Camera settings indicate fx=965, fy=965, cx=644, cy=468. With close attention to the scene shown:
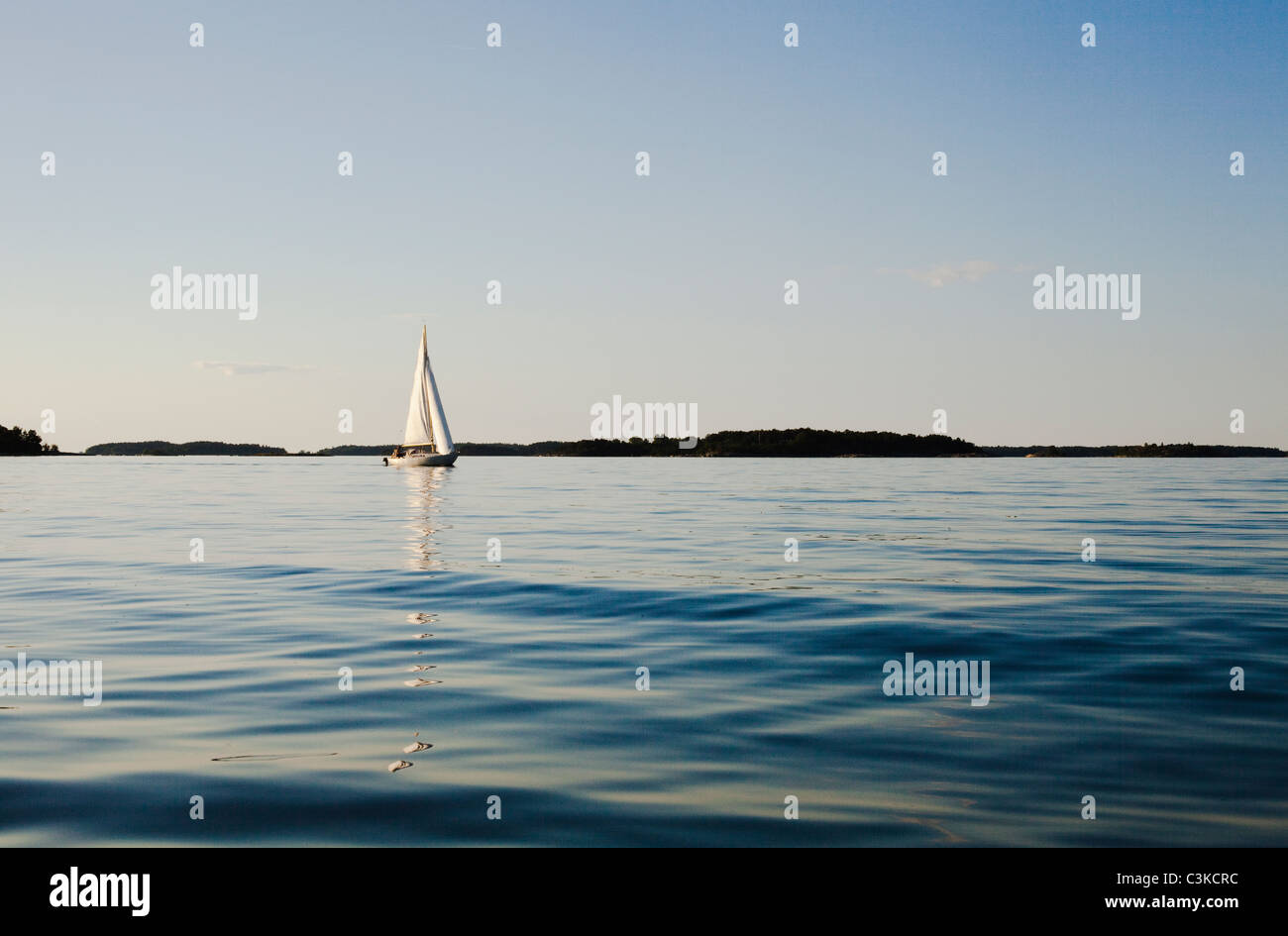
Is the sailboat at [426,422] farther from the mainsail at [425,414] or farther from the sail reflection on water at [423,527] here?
the sail reflection on water at [423,527]

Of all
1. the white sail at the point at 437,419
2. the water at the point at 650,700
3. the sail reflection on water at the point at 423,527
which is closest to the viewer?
the water at the point at 650,700

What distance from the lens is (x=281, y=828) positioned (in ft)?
24.4

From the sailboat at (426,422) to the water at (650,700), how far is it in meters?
95.4

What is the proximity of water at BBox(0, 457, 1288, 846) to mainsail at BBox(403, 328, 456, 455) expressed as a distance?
312 feet

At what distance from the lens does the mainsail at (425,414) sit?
122m

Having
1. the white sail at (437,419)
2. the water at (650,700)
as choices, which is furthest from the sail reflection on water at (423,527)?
the white sail at (437,419)

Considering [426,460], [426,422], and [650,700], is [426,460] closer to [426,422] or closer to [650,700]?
[426,422]

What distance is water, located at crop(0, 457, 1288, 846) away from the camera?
7777mm

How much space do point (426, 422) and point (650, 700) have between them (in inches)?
4574

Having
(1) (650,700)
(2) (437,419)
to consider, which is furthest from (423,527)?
(2) (437,419)
